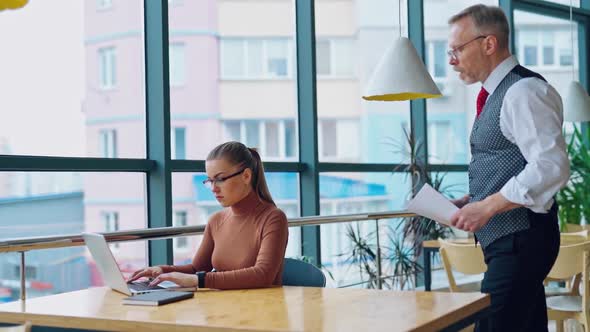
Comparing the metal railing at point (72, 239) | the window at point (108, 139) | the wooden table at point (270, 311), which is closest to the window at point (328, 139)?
the window at point (108, 139)

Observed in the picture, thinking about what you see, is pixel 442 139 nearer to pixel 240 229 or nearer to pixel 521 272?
pixel 240 229

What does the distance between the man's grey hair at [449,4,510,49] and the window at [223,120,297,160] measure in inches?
344

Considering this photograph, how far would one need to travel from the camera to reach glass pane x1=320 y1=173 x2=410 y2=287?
628 centimetres

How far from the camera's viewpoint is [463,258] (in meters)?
3.94

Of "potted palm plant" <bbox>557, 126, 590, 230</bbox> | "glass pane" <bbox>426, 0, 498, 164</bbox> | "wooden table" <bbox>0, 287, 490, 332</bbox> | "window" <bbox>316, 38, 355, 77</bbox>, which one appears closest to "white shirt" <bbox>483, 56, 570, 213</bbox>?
"wooden table" <bbox>0, 287, 490, 332</bbox>

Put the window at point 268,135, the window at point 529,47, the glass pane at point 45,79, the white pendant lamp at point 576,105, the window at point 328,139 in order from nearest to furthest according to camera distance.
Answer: the glass pane at point 45,79 < the white pendant lamp at point 576,105 < the window at point 529,47 < the window at point 328,139 < the window at point 268,135

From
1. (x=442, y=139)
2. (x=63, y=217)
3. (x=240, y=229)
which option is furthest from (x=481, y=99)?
(x=63, y=217)

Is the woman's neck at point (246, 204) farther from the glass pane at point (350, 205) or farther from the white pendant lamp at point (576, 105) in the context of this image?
the white pendant lamp at point (576, 105)

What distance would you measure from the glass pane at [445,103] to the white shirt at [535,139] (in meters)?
5.82

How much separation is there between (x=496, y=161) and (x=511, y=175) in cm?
6

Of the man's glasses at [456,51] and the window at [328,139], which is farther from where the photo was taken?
the window at [328,139]

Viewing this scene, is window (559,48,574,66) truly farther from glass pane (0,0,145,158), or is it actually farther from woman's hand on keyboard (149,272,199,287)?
woman's hand on keyboard (149,272,199,287)

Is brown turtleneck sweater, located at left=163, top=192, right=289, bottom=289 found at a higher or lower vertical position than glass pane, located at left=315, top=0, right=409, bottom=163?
lower

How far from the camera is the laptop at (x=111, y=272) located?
260cm
